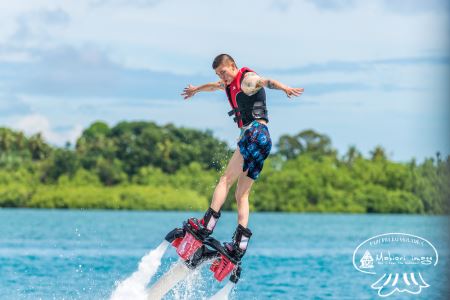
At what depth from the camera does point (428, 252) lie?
4425 cm

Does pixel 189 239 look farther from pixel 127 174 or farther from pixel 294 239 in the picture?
pixel 127 174

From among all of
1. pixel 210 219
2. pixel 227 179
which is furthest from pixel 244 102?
pixel 210 219

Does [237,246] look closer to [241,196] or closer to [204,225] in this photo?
[204,225]

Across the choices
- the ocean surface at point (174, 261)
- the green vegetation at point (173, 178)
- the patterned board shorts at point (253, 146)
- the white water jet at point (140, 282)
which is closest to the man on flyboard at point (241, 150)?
the patterned board shorts at point (253, 146)

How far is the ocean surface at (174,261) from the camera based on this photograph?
22531 millimetres

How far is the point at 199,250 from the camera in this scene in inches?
440

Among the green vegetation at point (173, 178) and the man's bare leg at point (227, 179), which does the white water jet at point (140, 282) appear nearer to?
the man's bare leg at point (227, 179)

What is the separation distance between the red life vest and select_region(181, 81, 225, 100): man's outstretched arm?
210mm

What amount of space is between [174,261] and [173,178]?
105 ft

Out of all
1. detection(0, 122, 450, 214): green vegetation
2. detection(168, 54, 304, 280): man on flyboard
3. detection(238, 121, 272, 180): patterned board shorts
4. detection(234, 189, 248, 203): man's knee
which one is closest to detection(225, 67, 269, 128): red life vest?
detection(168, 54, 304, 280): man on flyboard

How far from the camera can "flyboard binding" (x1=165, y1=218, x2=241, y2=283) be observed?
11156mm

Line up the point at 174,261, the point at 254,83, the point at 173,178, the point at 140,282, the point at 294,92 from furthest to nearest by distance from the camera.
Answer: the point at 173,178 < the point at 174,261 < the point at 140,282 < the point at 254,83 < the point at 294,92

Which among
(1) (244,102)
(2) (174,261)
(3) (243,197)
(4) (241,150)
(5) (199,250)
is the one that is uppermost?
(1) (244,102)

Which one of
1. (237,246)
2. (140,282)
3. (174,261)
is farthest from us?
(174,261)
